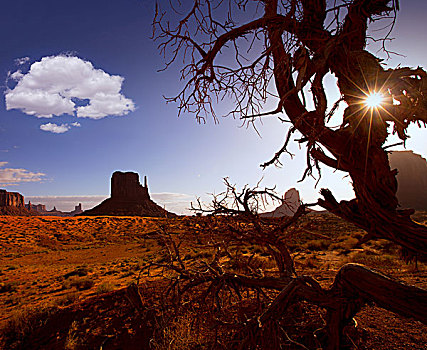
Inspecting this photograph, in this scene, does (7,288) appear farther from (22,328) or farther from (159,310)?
(159,310)

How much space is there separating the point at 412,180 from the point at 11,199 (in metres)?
160

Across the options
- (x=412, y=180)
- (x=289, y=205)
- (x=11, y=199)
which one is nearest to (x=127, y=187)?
(x=11, y=199)

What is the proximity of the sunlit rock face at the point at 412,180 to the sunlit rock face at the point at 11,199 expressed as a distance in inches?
5759

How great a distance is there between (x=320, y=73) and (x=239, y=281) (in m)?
2.57

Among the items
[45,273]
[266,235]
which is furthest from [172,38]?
[45,273]

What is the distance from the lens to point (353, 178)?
213cm

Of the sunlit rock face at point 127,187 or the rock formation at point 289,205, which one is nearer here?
the rock formation at point 289,205

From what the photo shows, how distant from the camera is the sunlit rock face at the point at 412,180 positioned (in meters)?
70.8

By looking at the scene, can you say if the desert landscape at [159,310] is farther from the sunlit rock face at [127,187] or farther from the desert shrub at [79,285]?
the sunlit rock face at [127,187]

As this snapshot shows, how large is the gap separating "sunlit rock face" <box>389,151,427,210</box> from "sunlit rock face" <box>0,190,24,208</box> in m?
146

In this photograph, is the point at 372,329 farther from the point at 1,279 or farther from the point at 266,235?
the point at 1,279

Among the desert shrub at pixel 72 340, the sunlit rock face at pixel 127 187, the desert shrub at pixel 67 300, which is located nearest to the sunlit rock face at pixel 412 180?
the desert shrub at pixel 67 300

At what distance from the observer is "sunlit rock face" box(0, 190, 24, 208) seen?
10438cm

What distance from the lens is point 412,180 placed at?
81688mm
